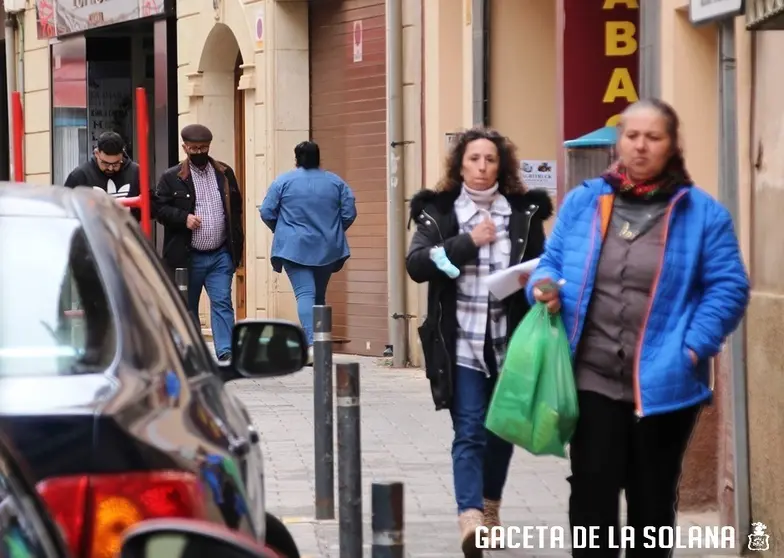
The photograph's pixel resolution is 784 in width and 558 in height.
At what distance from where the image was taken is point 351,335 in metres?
18.0

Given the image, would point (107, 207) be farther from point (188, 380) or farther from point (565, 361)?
point (565, 361)

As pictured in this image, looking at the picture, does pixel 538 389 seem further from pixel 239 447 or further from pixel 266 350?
pixel 239 447

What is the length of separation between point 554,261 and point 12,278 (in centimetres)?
282

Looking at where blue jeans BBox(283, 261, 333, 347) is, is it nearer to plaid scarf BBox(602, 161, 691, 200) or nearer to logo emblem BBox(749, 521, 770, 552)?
logo emblem BBox(749, 521, 770, 552)

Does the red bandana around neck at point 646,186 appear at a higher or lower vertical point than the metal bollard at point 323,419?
higher

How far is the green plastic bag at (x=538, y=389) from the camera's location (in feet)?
19.3

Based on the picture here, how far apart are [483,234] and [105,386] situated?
401 centimetres

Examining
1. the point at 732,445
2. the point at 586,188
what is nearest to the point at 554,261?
the point at 586,188

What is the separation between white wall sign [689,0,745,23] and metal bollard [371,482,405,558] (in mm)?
3172

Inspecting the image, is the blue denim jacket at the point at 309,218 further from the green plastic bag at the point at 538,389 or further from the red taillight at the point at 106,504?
the red taillight at the point at 106,504

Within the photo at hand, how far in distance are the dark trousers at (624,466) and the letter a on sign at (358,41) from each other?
12162 mm

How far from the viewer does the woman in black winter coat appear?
723 centimetres

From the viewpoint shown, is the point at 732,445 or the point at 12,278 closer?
the point at 12,278

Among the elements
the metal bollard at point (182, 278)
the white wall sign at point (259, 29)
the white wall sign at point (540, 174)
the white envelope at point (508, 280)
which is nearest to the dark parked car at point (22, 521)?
the white envelope at point (508, 280)
